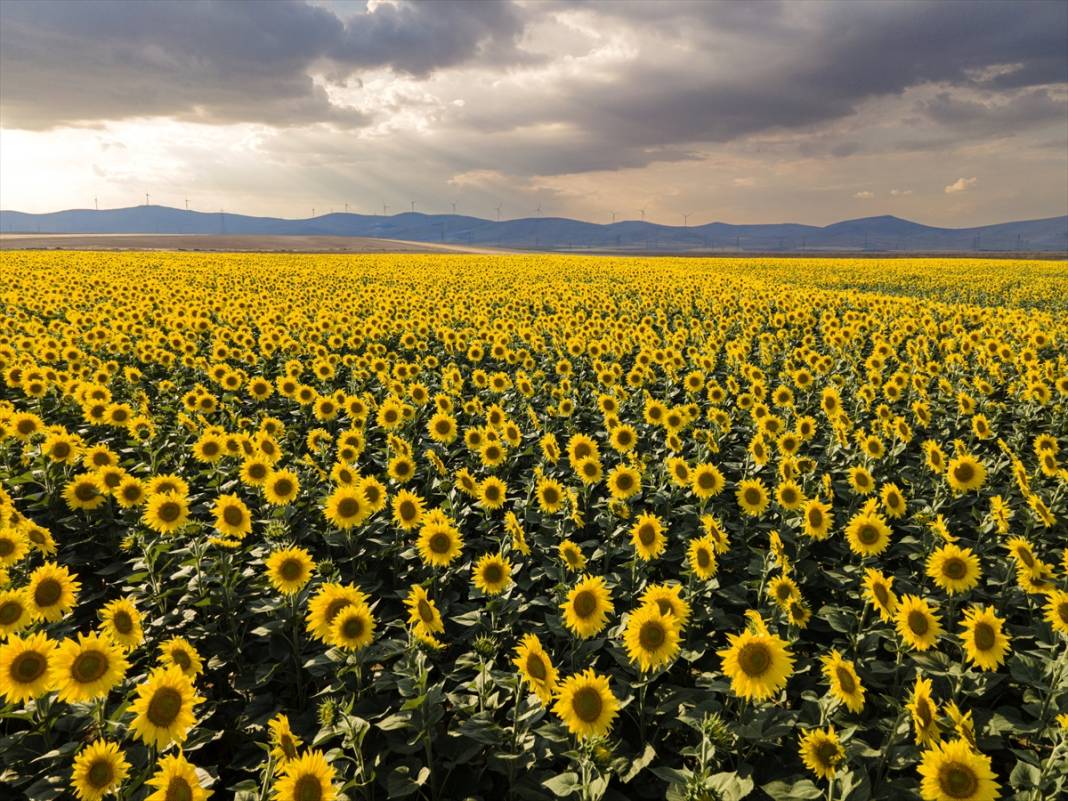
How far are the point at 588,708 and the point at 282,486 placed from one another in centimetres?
443

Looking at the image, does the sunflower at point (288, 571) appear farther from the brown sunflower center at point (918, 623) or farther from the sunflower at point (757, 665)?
the brown sunflower center at point (918, 623)

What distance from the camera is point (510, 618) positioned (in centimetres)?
524

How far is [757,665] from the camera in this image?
12.1ft

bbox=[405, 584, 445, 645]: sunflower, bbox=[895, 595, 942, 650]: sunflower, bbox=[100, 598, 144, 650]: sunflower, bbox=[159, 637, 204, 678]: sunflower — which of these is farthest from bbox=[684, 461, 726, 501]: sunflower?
bbox=[100, 598, 144, 650]: sunflower

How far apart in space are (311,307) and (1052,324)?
26.3m

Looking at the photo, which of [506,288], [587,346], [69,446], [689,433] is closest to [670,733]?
[689,433]


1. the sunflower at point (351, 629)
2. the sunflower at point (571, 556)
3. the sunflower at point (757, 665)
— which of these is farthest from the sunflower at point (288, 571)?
the sunflower at point (757, 665)

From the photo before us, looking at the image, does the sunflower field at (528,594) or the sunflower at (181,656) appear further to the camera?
the sunflower at (181,656)

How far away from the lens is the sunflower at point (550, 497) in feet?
21.7

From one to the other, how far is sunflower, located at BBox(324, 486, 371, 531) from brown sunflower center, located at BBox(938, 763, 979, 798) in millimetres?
4982

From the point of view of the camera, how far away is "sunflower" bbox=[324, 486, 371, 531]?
5871 millimetres

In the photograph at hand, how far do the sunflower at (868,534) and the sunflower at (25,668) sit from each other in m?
6.60

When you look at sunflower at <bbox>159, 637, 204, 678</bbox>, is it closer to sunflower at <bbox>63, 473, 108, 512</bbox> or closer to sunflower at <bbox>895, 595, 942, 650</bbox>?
sunflower at <bbox>63, 473, 108, 512</bbox>

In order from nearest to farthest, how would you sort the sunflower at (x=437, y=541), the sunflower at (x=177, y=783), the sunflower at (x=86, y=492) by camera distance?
1. the sunflower at (x=177, y=783)
2. the sunflower at (x=437, y=541)
3. the sunflower at (x=86, y=492)
